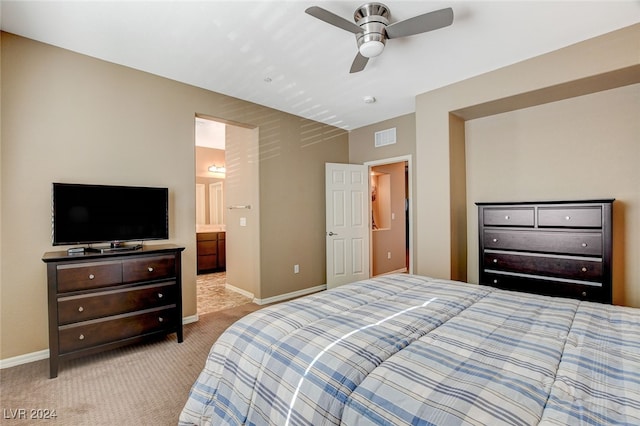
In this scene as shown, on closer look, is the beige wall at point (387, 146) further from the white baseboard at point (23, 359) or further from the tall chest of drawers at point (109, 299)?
the white baseboard at point (23, 359)

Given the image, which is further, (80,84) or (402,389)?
(80,84)

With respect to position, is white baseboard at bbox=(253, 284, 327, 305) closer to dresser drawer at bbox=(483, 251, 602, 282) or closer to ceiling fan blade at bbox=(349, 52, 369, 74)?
dresser drawer at bbox=(483, 251, 602, 282)

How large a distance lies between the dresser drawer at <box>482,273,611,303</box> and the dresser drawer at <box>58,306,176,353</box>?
3.33 m

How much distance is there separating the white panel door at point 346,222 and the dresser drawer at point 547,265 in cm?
217

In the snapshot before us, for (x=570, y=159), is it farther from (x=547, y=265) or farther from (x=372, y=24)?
(x=372, y=24)

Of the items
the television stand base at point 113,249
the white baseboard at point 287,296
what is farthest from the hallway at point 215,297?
the television stand base at point 113,249

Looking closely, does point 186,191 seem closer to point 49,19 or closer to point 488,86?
point 49,19

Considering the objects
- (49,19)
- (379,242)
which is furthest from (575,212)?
(49,19)

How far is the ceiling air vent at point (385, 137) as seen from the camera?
187 inches

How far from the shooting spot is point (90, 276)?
8.05ft

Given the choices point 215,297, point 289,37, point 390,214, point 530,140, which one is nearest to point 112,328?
point 215,297

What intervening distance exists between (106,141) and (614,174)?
4.98m

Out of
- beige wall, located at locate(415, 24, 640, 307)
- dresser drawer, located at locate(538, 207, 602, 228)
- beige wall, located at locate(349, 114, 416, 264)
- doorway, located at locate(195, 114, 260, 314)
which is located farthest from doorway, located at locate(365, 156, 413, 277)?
dresser drawer, located at locate(538, 207, 602, 228)

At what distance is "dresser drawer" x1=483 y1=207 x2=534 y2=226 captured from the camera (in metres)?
2.98
